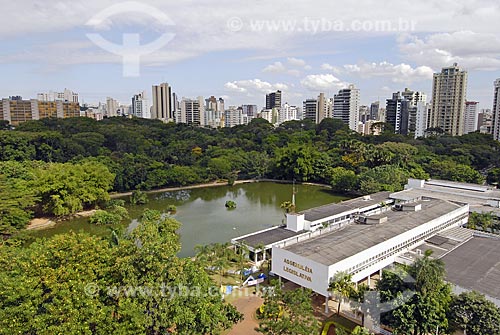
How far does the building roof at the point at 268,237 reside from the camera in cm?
1775

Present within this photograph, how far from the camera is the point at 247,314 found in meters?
13.1

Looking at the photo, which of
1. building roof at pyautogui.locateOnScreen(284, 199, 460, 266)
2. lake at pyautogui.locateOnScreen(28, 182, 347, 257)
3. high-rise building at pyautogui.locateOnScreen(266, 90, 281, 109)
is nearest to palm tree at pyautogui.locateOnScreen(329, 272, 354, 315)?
building roof at pyautogui.locateOnScreen(284, 199, 460, 266)


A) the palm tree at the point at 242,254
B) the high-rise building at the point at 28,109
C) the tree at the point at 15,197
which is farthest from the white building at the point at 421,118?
the high-rise building at the point at 28,109

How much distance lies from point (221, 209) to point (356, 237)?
14.8m

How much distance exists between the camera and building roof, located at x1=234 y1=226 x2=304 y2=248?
1775cm

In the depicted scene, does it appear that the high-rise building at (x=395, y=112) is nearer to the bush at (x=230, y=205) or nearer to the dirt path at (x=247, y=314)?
the bush at (x=230, y=205)

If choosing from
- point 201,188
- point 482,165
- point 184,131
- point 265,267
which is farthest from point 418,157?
point 184,131

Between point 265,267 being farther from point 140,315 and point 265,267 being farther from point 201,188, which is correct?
point 201,188

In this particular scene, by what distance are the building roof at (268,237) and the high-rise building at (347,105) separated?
178ft

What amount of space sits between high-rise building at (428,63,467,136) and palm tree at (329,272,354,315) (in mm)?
57400

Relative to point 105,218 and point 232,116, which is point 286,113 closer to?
point 232,116

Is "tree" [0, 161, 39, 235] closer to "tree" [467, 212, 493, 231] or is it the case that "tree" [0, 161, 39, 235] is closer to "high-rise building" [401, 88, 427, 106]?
"tree" [467, 212, 493, 231]

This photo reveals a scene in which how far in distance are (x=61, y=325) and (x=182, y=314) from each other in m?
2.70

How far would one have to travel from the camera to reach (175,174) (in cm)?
3559
